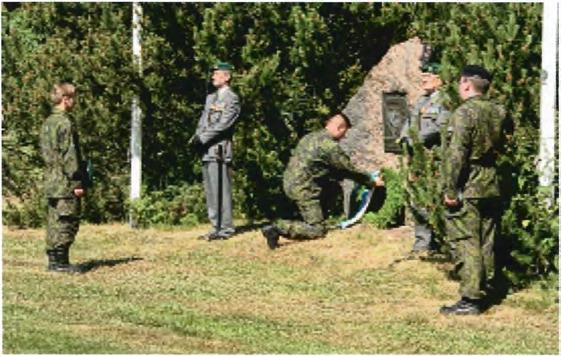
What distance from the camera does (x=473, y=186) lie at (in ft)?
34.7

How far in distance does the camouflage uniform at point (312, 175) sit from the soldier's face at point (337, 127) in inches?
2.2

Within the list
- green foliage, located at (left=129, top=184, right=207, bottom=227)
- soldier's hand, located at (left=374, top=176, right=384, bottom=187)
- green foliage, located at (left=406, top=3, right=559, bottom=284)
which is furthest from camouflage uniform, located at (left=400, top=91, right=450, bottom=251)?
green foliage, located at (left=129, top=184, right=207, bottom=227)

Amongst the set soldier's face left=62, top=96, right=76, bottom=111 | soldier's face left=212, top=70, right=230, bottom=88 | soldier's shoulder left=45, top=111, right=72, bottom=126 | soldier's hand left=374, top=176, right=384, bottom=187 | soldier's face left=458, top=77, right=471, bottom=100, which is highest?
soldier's face left=212, top=70, right=230, bottom=88

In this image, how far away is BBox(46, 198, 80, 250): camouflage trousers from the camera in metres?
12.5

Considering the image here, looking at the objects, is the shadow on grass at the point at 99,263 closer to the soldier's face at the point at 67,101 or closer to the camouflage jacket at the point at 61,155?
the camouflage jacket at the point at 61,155

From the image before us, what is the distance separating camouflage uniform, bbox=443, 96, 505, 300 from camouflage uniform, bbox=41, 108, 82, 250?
369cm

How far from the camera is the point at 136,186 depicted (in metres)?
16.7

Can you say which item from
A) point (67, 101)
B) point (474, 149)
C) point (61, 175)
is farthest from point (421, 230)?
point (67, 101)

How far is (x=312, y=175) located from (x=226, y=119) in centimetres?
127

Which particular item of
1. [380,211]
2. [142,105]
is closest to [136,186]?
[142,105]

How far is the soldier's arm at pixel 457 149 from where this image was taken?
10373mm

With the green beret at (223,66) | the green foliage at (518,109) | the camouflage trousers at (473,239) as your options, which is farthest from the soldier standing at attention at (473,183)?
the green beret at (223,66)

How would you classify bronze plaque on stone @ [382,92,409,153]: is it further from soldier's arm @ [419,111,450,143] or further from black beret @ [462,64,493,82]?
black beret @ [462,64,493,82]

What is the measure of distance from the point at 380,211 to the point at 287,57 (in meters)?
3.04
